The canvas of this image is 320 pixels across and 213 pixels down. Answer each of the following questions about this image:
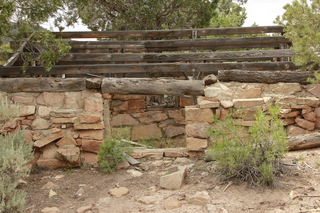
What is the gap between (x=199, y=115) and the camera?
5.32 m

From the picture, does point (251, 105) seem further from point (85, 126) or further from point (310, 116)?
point (85, 126)

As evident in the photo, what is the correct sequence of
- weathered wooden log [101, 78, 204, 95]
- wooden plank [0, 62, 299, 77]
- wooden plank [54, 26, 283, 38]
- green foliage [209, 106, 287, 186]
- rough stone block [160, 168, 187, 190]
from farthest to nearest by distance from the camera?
wooden plank [54, 26, 283, 38] < wooden plank [0, 62, 299, 77] < weathered wooden log [101, 78, 204, 95] < rough stone block [160, 168, 187, 190] < green foliage [209, 106, 287, 186]

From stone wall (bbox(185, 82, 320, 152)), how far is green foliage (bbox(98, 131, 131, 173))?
48.5 inches

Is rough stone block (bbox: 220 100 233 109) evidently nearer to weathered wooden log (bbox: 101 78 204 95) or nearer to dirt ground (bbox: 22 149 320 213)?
weathered wooden log (bbox: 101 78 204 95)

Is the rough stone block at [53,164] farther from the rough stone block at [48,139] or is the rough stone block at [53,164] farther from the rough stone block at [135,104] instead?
the rough stone block at [135,104]

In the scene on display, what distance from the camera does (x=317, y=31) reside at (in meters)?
4.30

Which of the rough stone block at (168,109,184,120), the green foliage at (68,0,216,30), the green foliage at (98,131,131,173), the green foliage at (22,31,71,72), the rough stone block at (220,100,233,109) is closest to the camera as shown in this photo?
the green foliage at (98,131,131,173)

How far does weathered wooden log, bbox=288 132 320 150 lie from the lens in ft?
15.3

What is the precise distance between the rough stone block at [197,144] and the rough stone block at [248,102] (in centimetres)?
84

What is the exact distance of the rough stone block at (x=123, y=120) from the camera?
8.46 m

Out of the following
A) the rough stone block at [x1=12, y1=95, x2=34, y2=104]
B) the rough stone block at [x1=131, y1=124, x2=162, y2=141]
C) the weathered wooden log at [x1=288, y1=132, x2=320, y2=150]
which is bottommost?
the rough stone block at [x1=131, y1=124, x2=162, y2=141]

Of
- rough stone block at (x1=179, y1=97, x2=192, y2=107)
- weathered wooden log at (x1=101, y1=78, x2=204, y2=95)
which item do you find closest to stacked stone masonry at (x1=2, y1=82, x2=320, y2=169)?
weathered wooden log at (x1=101, y1=78, x2=204, y2=95)

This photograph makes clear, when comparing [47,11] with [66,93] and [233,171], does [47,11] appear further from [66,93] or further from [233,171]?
[233,171]

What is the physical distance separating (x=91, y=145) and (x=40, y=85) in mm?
1397
